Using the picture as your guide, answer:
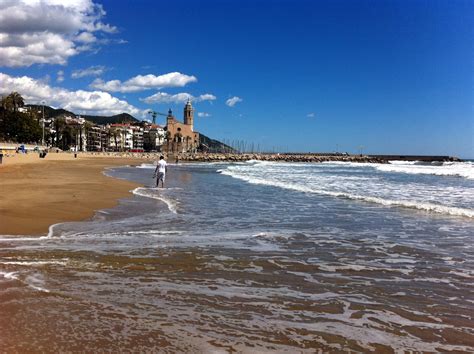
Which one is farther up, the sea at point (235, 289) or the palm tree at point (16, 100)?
the palm tree at point (16, 100)

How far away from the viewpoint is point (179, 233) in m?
10.2

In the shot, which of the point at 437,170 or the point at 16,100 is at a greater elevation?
the point at 16,100

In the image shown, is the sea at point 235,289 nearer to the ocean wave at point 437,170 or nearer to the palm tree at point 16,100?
the ocean wave at point 437,170

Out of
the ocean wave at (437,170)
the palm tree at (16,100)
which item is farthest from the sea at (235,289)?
the palm tree at (16,100)

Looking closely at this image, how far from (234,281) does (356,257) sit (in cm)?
293

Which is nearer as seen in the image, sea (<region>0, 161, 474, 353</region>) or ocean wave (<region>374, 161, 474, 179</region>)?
sea (<region>0, 161, 474, 353</region>)

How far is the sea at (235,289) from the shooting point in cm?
425

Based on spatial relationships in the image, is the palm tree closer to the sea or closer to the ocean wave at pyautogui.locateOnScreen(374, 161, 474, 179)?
the ocean wave at pyautogui.locateOnScreen(374, 161, 474, 179)

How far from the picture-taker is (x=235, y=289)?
5.92m

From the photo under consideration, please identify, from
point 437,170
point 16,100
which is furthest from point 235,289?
point 16,100

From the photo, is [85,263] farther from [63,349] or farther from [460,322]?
[460,322]

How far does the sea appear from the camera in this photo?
4.25 metres

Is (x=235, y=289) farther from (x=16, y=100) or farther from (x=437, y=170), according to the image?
(x=16, y=100)

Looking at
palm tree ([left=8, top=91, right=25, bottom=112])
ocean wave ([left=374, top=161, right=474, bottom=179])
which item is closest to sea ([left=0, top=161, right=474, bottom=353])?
ocean wave ([left=374, top=161, right=474, bottom=179])
